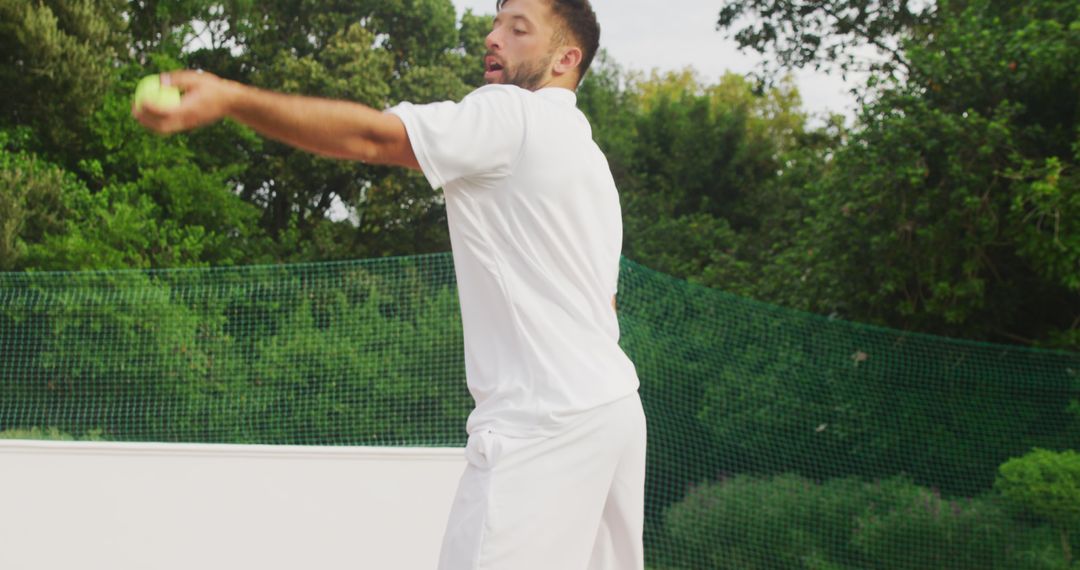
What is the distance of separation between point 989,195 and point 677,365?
192cm

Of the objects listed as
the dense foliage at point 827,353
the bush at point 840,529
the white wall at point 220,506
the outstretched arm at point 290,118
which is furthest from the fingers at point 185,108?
the bush at point 840,529

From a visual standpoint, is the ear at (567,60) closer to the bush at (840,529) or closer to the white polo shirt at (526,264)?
the white polo shirt at (526,264)

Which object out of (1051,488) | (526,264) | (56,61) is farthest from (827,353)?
(56,61)

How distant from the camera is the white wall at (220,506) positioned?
4.55m

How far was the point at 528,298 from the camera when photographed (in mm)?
1340

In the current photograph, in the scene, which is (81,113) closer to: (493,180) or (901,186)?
(901,186)

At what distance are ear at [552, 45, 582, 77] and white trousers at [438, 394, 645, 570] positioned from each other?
1.42ft

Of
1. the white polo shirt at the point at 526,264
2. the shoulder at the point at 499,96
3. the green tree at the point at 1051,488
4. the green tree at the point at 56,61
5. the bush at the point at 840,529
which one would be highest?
the green tree at the point at 56,61

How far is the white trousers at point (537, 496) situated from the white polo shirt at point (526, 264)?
2 centimetres

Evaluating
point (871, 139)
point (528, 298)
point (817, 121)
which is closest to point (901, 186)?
point (871, 139)

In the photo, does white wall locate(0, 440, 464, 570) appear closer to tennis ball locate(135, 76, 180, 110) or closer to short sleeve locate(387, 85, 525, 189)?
short sleeve locate(387, 85, 525, 189)

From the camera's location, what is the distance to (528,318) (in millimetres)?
1332

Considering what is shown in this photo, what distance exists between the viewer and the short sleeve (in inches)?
48.9

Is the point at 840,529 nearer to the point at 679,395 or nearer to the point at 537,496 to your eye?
the point at 679,395
